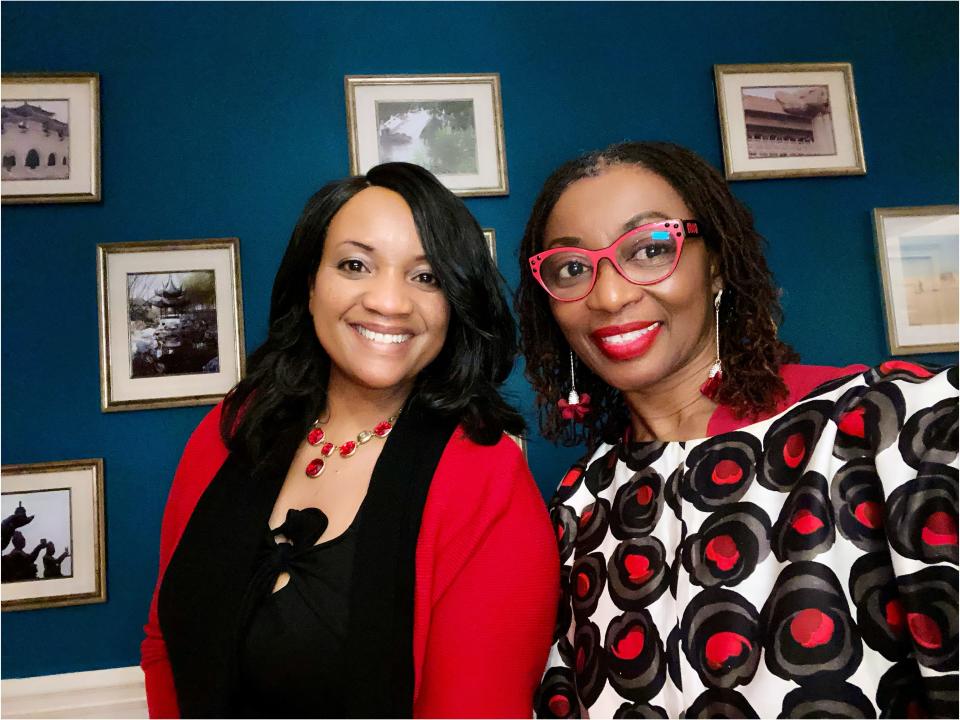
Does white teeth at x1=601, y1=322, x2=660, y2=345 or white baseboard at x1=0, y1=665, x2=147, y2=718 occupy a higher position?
white teeth at x1=601, y1=322, x2=660, y2=345

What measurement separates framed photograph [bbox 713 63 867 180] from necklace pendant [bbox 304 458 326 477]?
69.4 inches

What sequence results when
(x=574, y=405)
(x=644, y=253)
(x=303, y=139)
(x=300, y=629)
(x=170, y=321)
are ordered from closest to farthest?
(x=300, y=629), (x=644, y=253), (x=574, y=405), (x=170, y=321), (x=303, y=139)

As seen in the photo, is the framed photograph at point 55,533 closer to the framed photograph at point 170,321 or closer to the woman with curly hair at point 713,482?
the framed photograph at point 170,321

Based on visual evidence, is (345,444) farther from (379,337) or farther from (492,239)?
(492,239)

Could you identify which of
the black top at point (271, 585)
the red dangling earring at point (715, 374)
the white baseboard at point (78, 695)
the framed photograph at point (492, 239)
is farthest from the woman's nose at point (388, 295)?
the white baseboard at point (78, 695)

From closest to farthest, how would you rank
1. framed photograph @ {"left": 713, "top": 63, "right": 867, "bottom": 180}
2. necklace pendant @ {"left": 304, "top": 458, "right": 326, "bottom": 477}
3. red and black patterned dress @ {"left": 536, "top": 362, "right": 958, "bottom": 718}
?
red and black patterned dress @ {"left": 536, "top": 362, "right": 958, "bottom": 718}
necklace pendant @ {"left": 304, "top": 458, "right": 326, "bottom": 477}
framed photograph @ {"left": 713, "top": 63, "right": 867, "bottom": 180}

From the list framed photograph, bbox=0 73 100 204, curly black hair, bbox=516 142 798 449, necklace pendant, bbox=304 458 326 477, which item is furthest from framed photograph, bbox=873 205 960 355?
framed photograph, bbox=0 73 100 204

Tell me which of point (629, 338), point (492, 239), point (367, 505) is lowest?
point (367, 505)

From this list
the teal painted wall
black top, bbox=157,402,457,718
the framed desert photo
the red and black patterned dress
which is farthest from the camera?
the framed desert photo

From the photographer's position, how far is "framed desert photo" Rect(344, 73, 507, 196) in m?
2.43

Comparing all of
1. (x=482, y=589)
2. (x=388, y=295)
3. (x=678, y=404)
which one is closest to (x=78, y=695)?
(x=482, y=589)

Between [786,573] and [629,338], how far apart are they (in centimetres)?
51

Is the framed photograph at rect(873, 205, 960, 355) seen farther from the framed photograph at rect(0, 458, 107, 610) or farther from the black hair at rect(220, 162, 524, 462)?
the framed photograph at rect(0, 458, 107, 610)

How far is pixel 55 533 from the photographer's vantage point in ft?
7.27
